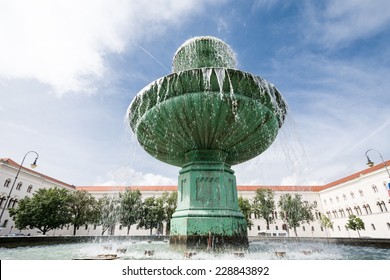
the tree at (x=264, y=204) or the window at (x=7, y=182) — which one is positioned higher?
the window at (x=7, y=182)

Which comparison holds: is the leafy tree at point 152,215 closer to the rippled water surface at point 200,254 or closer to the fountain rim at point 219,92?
the rippled water surface at point 200,254

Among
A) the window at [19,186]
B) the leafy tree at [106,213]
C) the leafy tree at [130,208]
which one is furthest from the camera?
the window at [19,186]

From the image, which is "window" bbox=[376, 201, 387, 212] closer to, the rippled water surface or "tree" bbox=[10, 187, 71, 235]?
the rippled water surface

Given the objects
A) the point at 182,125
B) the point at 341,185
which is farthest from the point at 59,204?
the point at 341,185

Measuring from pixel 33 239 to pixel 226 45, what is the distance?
37.2 ft

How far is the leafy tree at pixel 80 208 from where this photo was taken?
30203 millimetres

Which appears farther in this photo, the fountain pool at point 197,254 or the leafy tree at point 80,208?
the leafy tree at point 80,208

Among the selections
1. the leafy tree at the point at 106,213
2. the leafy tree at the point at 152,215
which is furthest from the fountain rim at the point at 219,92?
the leafy tree at the point at 106,213

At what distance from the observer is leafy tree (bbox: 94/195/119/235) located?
32.8 m

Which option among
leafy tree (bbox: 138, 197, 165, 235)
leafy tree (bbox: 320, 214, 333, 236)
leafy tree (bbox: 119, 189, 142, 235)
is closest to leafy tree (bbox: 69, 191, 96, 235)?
leafy tree (bbox: 119, 189, 142, 235)

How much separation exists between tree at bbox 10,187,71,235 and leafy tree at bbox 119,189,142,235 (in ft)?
23.7

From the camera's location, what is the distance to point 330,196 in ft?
165

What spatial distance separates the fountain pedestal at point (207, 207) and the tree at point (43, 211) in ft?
89.5
